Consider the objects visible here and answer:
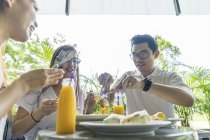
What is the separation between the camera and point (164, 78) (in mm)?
1820

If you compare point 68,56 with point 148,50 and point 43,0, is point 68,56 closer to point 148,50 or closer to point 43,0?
point 148,50

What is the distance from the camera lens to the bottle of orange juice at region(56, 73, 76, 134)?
28.8 inches

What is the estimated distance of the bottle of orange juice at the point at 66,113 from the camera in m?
0.73

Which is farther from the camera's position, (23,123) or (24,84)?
(23,123)

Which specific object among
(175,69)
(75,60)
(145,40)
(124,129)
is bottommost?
(124,129)

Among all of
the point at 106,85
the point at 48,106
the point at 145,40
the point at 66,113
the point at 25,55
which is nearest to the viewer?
the point at 66,113

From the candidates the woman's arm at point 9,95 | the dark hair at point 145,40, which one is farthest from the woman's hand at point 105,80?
the woman's arm at point 9,95

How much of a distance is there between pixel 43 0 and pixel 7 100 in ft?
5.86

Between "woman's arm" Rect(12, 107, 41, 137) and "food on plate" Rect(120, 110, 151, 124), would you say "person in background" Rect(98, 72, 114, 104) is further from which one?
"food on plate" Rect(120, 110, 151, 124)

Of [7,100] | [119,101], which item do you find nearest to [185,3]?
[119,101]

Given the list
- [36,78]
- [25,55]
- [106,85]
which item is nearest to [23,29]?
[36,78]

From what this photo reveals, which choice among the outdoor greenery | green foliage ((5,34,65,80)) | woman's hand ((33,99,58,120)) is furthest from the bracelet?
green foliage ((5,34,65,80))

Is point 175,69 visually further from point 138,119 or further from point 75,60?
point 138,119

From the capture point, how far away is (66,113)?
75 cm
